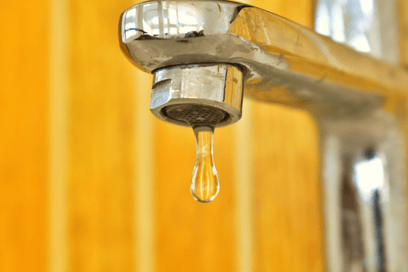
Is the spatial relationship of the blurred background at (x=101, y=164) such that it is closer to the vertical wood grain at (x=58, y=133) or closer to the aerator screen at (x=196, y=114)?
the vertical wood grain at (x=58, y=133)

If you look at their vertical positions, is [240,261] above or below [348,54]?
below

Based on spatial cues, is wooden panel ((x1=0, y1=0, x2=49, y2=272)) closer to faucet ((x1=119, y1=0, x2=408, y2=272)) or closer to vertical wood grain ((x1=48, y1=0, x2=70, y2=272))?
vertical wood grain ((x1=48, y1=0, x2=70, y2=272))

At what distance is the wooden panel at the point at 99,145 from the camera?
542 mm

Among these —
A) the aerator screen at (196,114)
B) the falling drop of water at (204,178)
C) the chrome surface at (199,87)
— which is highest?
the chrome surface at (199,87)

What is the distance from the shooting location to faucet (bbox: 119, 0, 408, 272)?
6.0 inches

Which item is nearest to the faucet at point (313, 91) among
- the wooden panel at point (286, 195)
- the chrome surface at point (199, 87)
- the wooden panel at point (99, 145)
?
the chrome surface at point (199, 87)

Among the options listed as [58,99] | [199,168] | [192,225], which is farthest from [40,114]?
[199,168]

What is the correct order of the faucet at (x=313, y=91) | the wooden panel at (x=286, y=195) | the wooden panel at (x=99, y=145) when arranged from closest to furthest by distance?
the faucet at (x=313, y=91) → the wooden panel at (x=286, y=195) → the wooden panel at (x=99, y=145)

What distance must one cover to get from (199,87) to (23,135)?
1.52ft

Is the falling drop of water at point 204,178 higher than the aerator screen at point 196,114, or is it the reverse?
the aerator screen at point 196,114

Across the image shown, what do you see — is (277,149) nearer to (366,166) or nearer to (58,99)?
(366,166)

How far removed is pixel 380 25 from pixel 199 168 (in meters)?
0.18

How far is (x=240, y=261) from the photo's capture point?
567mm

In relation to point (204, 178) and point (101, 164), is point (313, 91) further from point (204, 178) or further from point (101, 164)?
point (101, 164)
